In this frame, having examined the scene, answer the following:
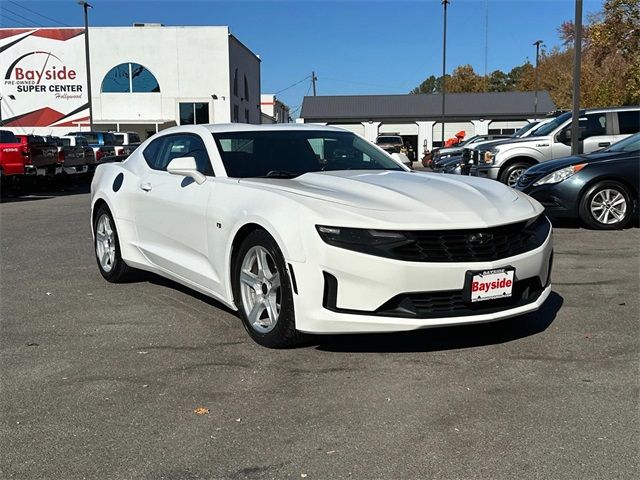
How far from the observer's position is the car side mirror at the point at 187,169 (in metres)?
5.08

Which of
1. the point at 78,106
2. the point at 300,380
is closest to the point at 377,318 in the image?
the point at 300,380

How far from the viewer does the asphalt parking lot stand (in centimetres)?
301

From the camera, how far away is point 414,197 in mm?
4352

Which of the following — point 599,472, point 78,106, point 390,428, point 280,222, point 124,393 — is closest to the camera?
point 599,472

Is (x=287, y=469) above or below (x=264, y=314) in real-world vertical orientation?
below

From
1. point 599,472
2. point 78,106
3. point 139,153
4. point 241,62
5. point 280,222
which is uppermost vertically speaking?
point 241,62

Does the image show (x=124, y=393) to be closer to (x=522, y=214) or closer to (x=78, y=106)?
(x=522, y=214)

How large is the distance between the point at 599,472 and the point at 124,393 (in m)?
2.46

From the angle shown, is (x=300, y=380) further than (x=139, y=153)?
No

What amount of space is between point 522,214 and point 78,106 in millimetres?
51427

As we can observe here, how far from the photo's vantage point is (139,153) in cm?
653

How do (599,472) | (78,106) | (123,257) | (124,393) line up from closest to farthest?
1. (599,472)
2. (124,393)
3. (123,257)
4. (78,106)

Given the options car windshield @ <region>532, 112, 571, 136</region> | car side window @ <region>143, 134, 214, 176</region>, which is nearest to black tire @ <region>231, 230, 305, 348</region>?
car side window @ <region>143, 134, 214, 176</region>

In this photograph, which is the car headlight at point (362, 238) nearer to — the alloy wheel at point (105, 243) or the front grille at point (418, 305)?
the front grille at point (418, 305)
